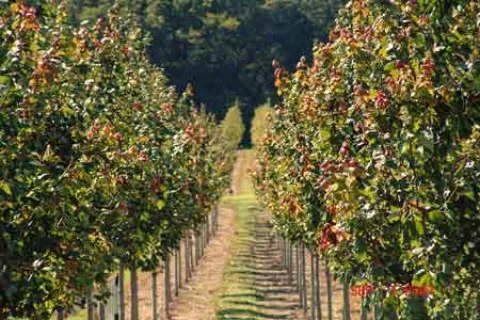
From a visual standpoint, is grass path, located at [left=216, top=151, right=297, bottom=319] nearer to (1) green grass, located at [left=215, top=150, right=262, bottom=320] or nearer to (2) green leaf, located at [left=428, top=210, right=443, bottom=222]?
(1) green grass, located at [left=215, top=150, right=262, bottom=320]

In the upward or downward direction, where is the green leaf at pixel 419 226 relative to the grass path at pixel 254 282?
upward

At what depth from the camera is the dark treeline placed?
146 meters

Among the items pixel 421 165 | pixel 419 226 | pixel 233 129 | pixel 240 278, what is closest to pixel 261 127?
pixel 233 129

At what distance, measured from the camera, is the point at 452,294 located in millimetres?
7891

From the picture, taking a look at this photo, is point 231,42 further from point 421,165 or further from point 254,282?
point 421,165

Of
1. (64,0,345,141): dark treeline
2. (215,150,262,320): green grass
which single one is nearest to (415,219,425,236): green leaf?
(215,150,262,320): green grass

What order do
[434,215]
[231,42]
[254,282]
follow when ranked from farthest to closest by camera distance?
1. [231,42]
2. [254,282]
3. [434,215]

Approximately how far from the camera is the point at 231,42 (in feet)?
509

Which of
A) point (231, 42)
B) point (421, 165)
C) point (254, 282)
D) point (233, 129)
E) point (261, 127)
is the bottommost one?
point (254, 282)

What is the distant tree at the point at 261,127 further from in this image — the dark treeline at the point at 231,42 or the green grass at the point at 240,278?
the dark treeline at the point at 231,42

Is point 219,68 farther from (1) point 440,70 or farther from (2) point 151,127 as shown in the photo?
(1) point 440,70

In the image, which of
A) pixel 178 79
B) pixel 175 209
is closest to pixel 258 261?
pixel 175 209

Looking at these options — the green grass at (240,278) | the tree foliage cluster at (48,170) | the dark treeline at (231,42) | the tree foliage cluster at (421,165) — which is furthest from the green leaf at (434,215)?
the dark treeline at (231,42)

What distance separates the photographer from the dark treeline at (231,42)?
146 m
